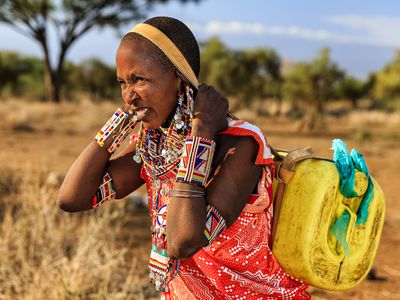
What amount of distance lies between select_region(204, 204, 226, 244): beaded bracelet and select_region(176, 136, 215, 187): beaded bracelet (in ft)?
0.27

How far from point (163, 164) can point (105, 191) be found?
36cm

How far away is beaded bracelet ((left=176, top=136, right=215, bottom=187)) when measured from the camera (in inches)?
60.4

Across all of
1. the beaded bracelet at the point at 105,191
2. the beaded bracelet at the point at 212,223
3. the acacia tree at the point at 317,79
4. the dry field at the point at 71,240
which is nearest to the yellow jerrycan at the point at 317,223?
the beaded bracelet at the point at 212,223

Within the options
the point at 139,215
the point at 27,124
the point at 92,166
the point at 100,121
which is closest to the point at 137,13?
the point at 100,121

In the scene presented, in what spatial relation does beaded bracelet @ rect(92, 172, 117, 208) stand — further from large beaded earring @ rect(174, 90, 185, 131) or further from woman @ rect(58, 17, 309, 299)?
large beaded earring @ rect(174, 90, 185, 131)

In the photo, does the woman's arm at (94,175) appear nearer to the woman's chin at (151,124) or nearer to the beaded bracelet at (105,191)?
the beaded bracelet at (105,191)

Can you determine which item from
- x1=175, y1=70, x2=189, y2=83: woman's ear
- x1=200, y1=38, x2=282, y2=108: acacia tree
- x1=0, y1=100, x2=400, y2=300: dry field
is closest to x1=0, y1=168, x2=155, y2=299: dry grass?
x1=0, y1=100, x2=400, y2=300: dry field

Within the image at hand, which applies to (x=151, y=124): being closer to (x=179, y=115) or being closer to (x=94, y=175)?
(x=179, y=115)

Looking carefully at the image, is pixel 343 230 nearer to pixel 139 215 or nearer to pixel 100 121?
pixel 139 215

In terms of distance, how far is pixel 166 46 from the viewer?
1.58 m

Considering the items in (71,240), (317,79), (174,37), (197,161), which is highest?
(174,37)

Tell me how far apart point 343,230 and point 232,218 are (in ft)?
1.29

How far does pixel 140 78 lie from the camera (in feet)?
5.26

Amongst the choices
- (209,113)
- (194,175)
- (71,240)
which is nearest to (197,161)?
(194,175)
